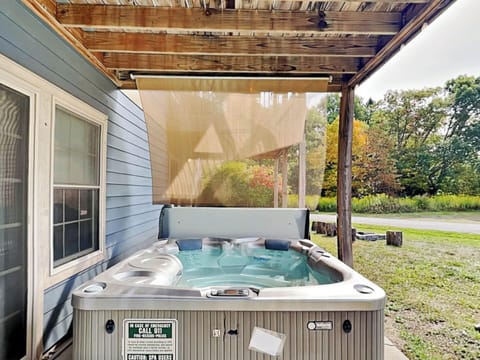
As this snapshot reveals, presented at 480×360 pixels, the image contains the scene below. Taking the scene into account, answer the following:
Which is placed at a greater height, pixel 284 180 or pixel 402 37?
pixel 402 37

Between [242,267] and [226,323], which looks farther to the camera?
[242,267]

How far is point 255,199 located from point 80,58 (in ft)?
8.78

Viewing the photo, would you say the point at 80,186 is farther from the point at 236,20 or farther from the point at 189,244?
the point at 236,20

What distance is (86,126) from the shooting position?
332 centimetres

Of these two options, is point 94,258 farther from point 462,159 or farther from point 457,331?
point 462,159

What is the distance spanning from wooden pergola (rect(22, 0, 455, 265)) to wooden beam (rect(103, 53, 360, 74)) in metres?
0.01

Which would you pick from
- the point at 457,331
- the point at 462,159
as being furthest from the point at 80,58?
the point at 462,159

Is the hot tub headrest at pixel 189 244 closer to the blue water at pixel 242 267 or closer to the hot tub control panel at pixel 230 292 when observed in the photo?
the blue water at pixel 242 267

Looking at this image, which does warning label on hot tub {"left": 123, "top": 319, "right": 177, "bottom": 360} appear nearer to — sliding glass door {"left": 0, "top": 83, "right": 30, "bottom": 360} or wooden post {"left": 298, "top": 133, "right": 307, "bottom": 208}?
sliding glass door {"left": 0, "top": 83, "right": 30, "bottom": 360}

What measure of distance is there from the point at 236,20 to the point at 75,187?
2.04 metres

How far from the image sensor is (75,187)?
3.10 metres

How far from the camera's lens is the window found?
2.75 m

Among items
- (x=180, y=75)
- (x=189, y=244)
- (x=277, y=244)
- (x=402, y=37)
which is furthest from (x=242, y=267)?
(x=402, y=37)

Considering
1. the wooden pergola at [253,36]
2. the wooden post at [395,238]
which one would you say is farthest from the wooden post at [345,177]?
the wooden post at [395,238]
